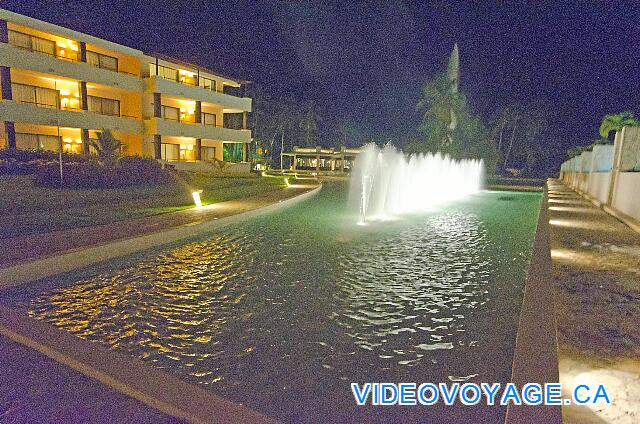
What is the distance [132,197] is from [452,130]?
4608 centimetres

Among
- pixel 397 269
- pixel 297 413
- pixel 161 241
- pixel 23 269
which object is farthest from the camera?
pixel 161 241

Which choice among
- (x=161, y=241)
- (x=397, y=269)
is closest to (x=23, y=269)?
(x=161, y=241)

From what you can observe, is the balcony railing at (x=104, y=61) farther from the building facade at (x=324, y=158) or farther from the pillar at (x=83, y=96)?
the building facade at (x=324, y=158)

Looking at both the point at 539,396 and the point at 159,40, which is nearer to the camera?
the point at 539,396

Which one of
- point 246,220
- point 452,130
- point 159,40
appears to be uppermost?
point 159,40

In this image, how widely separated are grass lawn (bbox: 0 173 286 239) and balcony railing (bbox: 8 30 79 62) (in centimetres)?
1192

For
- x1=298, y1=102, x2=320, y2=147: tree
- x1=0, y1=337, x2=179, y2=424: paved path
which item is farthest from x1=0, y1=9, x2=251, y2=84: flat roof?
x1=298, y1=102, x2=320, y2=147: tree

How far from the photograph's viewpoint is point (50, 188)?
1856cm

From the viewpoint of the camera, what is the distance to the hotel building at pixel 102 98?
25.8 meters

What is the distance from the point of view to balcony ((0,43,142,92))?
24.9 meters

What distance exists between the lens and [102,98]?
3288 centimetres

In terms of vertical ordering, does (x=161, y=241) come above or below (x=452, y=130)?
below

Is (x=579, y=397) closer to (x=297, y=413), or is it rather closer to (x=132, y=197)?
(x=297, y=413)

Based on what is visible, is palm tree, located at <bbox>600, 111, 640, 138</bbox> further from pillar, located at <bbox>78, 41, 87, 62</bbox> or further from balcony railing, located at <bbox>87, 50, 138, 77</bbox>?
pillar, located at <bbox>78, 41, 87, 62</bbox>
